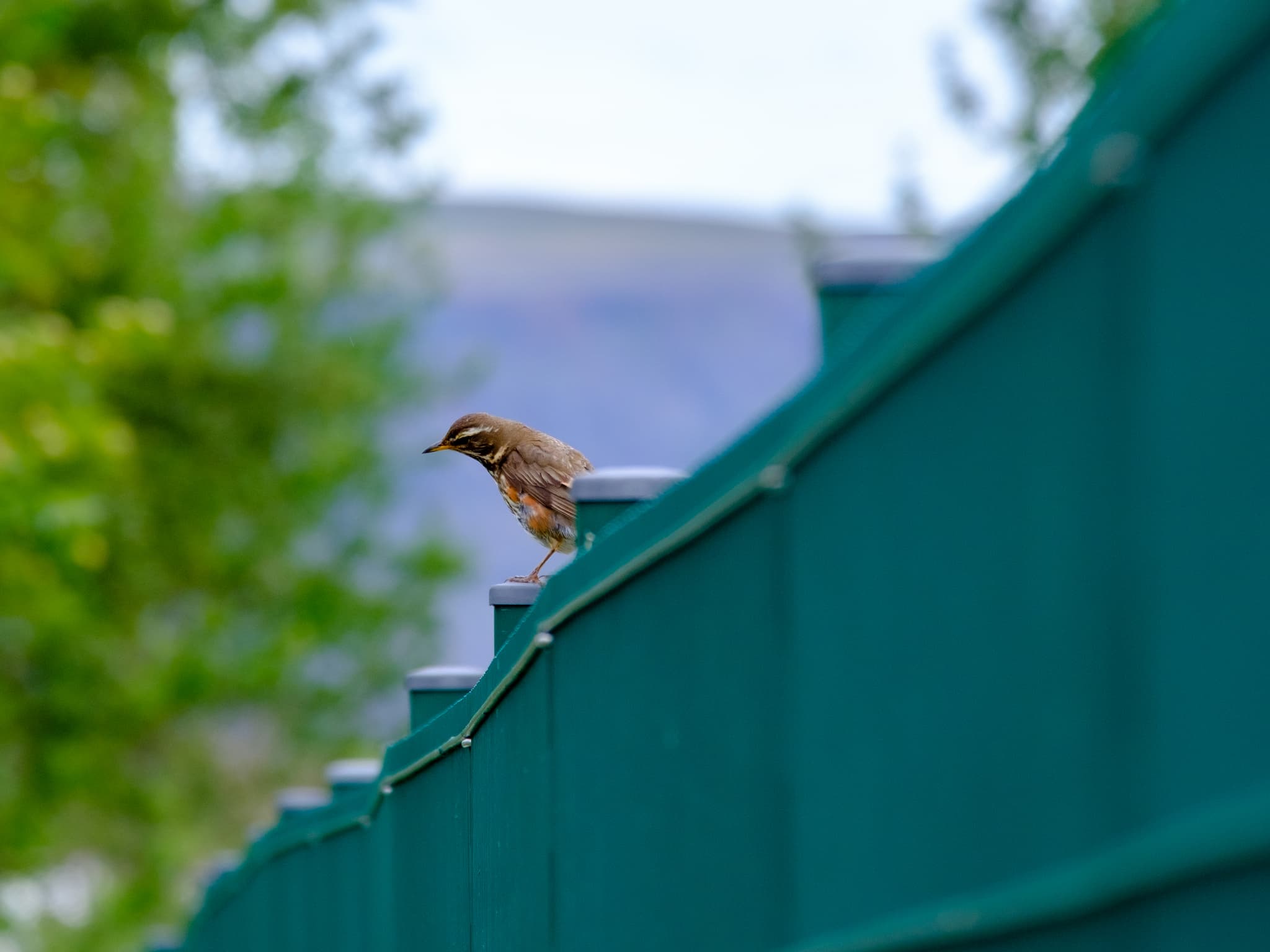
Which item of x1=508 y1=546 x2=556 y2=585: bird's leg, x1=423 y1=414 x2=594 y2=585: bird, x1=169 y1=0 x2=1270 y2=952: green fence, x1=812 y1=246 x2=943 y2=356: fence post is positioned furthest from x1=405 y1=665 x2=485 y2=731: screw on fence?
x1=812 y1=246 x2=943 y2=356: fence post

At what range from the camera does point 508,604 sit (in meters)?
4.27

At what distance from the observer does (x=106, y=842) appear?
26859 millimetres

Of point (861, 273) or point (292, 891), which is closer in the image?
point (861, 273)

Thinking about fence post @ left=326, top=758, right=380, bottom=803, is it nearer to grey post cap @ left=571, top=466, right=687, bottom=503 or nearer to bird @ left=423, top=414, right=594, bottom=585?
bird @ left=423, top=414, right=594, bottom=585

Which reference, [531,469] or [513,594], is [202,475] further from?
[513,594]

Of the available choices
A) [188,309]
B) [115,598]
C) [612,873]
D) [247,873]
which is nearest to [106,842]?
[115,598]

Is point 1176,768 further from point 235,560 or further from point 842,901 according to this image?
point 235,560

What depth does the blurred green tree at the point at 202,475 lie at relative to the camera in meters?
23.3

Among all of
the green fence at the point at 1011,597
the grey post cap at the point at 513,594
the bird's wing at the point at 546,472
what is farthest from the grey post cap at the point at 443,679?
the green fence at the point at 1011,597

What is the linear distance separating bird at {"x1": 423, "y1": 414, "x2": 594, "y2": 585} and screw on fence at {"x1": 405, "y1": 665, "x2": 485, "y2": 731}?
1031 mm

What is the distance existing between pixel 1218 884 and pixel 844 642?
2.14 feet

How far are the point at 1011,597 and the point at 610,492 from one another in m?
1.43

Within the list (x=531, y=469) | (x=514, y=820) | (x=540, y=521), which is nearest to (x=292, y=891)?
(x=540, y=521)

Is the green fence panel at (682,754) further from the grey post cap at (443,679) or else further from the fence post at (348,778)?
the fence post at (348,778)
